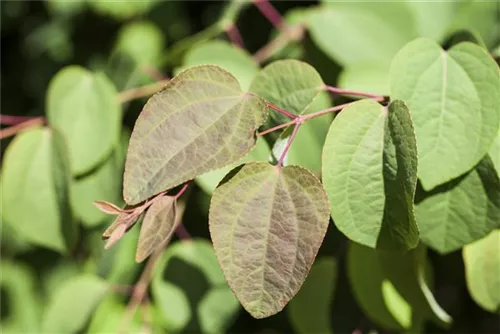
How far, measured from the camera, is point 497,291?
0.92 meters

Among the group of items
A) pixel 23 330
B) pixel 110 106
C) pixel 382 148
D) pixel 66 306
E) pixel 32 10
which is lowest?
pixel 23 330

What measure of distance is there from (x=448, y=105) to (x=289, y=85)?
0.17 m

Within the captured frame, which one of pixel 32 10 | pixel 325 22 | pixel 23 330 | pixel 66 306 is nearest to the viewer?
pixel 325 22

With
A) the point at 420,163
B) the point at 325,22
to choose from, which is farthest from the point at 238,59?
the point at 420,163

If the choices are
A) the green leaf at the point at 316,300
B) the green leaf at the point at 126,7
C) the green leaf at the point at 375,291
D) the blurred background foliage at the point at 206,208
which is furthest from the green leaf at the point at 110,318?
the green leaf at the point at 126,7

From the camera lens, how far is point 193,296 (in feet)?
3.67

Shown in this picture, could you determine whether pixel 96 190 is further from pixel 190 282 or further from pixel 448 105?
pixel 448 105

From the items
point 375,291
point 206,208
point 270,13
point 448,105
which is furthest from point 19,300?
point 448,105

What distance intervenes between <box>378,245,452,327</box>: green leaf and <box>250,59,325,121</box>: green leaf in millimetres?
229

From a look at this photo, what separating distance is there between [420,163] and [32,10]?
4.97 ft

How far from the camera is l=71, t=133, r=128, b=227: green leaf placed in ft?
3.65

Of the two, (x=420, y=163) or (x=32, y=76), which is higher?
(x=420, y=163)

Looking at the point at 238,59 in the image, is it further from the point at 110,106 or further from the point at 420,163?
the point at 420,163

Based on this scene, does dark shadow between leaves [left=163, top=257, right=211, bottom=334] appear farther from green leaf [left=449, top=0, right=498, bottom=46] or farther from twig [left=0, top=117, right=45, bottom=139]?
green leaf [left=449, top=0, right=498, bottom=46]
